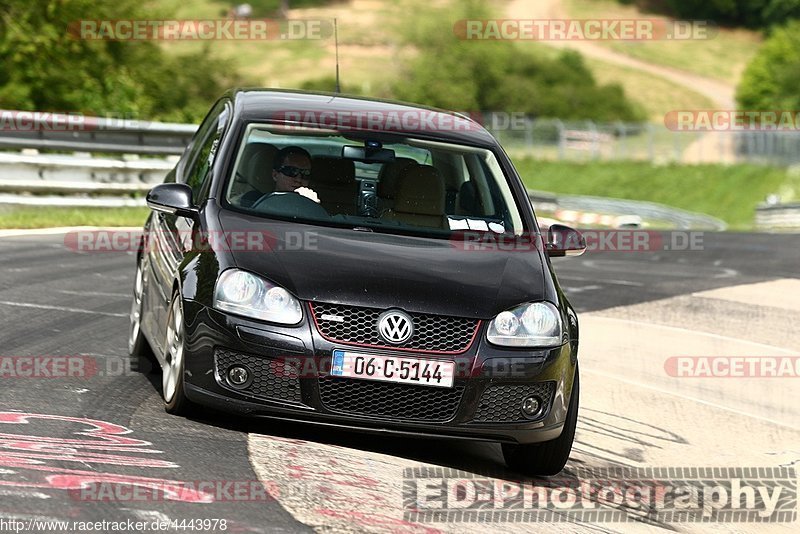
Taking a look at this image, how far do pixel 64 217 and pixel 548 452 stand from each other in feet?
38.4

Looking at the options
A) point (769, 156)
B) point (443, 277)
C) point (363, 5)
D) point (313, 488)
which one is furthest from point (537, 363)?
point (363, 5)

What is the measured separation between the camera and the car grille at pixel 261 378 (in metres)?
6.38

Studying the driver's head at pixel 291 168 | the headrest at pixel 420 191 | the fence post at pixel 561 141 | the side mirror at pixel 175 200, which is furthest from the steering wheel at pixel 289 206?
the fence post at pixel 561 141

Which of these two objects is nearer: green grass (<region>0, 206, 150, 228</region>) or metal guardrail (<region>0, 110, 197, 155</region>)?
green grass (<region>0, 206, 150, 228</region>)

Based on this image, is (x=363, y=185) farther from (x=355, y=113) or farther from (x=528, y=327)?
(x=528, y=327)

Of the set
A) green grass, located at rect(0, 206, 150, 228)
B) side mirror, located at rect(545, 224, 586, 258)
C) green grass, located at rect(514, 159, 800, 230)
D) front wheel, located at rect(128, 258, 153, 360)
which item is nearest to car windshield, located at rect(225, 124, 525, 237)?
side mirror, located at rect(545, 224, 586, 258)

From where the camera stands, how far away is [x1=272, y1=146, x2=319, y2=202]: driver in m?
7.52

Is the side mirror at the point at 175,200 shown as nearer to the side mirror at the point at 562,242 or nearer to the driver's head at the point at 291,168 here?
the driver's head at the point at 291,168

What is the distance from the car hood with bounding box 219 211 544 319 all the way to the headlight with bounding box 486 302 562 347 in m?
0.05

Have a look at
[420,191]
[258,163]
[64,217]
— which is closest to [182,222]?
[258,163]

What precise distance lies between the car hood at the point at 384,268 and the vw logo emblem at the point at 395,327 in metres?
0.04

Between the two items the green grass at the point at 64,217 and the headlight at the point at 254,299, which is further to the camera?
the green grass at the point at 64,217

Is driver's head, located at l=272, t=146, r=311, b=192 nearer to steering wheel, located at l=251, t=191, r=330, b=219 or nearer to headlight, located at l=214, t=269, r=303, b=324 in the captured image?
steering wheel, located at l=251, t=191, r=330, b=219

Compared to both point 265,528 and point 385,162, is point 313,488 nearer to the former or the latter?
point 265,528
